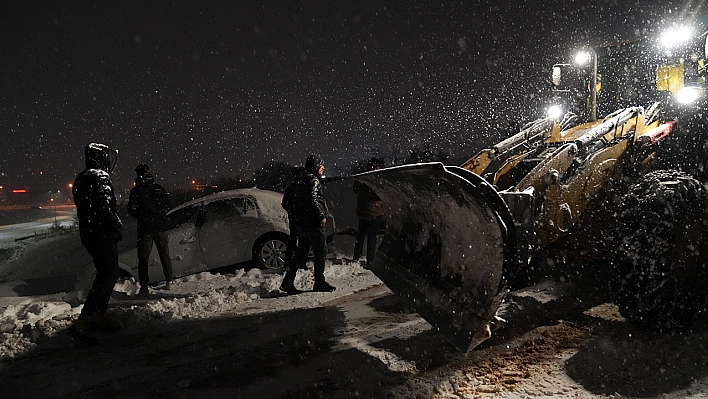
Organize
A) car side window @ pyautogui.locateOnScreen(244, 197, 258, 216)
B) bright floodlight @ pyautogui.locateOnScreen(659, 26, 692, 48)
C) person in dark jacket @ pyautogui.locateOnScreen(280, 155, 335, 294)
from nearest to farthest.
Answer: bright floodlight @ pyautogui.locateOnScreen(659, 26, 692, 48) → person in dark jacket @ pyautogui.locateOnScreen(280, 155, 335, 294) → car side window @ pyautogui.locateOnScreen(244, 197, 258, 216)

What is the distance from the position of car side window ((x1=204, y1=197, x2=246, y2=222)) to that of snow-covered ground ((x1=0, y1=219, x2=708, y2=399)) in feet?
7.73

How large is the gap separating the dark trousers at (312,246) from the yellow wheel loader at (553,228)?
62.0 inches

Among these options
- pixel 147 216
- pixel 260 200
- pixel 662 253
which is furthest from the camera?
pixel 260 200

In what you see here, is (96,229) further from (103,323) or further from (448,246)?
(448,246)

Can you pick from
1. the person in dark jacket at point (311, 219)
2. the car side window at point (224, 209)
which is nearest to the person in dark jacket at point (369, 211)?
the person in dark jacket at point (311, 219)

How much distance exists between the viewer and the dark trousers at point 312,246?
606cm

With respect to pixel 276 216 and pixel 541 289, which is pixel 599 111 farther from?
pixel 276 216

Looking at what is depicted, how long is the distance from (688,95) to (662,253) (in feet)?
7.35

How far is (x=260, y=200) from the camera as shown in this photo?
27.7 feet

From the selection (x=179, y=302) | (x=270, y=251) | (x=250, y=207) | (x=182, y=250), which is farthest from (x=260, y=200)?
(x=179, y=302)

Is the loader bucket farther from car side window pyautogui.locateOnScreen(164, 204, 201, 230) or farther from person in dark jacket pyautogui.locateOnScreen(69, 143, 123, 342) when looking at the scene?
car side window pyautogui.locateOnScreen(164, 204, 201, 230)

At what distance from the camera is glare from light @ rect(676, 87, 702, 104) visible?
4.67 metres

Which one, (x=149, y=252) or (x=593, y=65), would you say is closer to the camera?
(x=593, y=65)

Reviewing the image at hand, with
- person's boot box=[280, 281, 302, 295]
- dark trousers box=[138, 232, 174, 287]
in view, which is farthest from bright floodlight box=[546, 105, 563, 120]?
dark trousers box=[138, 232, 174, 287]
